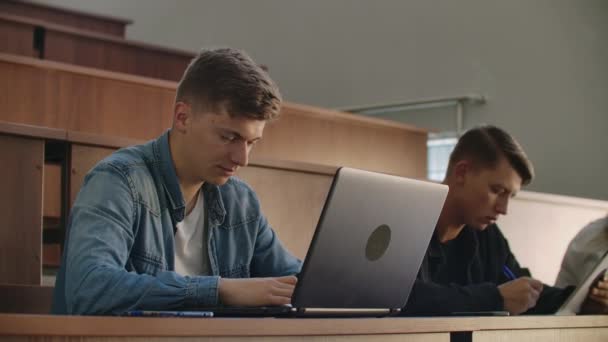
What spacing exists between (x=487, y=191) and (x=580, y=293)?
413 millimetres

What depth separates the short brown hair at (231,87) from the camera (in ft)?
5.11

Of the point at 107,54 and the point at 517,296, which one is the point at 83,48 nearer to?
the point at 107,54

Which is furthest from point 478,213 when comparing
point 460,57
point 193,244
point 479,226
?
point 460,57

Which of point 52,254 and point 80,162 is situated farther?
point 52,254

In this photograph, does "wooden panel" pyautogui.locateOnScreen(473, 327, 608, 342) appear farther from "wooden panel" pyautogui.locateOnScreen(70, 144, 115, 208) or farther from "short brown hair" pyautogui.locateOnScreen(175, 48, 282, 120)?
"wooden panel" pyautogui.locateOnScreen(70, 144, 115, 208)

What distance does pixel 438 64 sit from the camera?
18.7ft

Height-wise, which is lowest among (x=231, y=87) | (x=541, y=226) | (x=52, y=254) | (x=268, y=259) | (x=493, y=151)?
(x=52, y=254)

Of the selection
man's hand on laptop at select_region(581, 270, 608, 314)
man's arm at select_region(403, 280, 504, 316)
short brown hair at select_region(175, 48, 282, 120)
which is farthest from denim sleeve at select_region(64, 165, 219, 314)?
man's hand on laptop at select_region(581, 270, 608, 314)

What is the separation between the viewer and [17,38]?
4.26 meters

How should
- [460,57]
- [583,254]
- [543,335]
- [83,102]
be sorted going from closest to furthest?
[543,335], [583,254], [83,102], [460,57]

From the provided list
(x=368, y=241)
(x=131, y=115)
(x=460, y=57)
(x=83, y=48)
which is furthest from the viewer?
(x=460, y=57)

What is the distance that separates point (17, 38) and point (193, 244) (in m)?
2.98

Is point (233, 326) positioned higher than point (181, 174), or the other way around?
point (181, 174)

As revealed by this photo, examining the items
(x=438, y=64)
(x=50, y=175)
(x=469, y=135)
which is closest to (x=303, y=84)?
(x=438, y=64)
